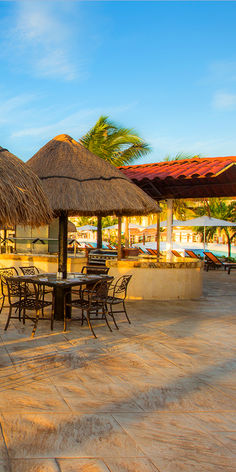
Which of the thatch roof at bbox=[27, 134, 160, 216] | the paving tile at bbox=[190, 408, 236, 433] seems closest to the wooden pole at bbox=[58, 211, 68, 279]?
the thatch roof at bbox=[27, 134, 160, 216]

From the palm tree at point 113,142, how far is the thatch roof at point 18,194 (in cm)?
1051

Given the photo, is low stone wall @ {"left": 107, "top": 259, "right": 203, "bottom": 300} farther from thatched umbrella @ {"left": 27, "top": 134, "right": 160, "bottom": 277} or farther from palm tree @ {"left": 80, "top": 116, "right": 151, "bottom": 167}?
palm tree @ {"left": 80, "top": 116, "right": 151, "bottom": 167}

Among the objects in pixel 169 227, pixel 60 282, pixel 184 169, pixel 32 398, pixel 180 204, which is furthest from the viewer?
pixel 180 204

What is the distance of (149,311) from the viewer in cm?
783

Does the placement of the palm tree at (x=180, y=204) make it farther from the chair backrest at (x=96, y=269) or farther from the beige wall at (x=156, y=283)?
the chair backrest at (x=96, y=269)

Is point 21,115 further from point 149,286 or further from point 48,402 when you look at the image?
point 48,402

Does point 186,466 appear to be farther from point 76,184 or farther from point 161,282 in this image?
point 161,282

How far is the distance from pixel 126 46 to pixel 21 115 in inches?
174

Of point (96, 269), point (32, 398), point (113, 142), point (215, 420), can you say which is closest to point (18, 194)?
point (32, 398)

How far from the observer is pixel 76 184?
6.94 metres

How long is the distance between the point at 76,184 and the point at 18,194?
8.13 feet

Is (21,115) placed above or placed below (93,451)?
above

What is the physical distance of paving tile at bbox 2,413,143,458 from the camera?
8.61 ft

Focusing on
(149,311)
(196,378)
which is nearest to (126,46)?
(149,311)
